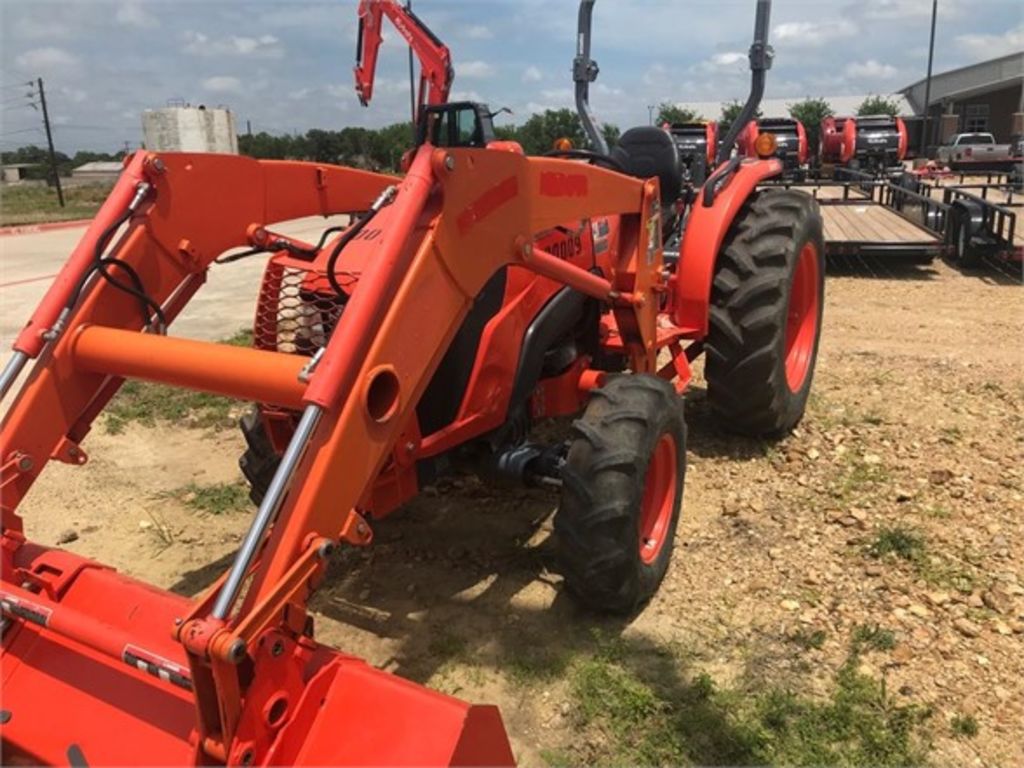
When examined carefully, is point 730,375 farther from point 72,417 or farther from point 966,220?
point 966,220

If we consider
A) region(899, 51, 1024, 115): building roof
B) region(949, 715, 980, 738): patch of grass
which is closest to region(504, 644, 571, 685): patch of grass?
region(949, 715, 980, 738): patch of grass

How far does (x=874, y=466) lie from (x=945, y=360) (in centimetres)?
247

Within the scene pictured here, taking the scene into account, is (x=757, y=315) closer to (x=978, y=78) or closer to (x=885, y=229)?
(x=885, y=229)

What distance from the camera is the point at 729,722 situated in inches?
106

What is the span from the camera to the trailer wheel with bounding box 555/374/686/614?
9.70 ft

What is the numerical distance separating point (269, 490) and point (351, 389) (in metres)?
0.32

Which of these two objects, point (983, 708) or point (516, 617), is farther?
point (516, 617)

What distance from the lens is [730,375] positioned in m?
4.44

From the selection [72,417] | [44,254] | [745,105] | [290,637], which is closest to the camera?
[290,637]

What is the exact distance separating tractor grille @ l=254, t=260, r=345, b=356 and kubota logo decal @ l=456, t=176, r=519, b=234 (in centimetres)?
73

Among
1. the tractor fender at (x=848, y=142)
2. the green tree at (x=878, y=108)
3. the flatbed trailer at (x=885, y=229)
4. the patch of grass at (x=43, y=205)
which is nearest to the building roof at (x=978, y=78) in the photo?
the green tree at (x=878, y=108)

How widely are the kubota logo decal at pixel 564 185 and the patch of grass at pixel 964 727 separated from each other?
7.07ft

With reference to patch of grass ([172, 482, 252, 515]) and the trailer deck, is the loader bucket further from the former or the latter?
the trailer deck

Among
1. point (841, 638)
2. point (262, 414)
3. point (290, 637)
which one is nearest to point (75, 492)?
point (262, 414)
